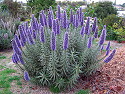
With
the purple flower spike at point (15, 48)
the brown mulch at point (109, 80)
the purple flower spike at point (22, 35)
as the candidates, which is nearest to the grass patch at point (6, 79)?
the purple flower spike at point (15, 48)

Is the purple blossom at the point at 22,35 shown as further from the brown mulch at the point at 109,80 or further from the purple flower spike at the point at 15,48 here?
the brown mulch at the point at 109,80

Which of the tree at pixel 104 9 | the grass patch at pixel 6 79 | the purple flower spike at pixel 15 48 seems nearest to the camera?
the purple flower spike at pixel 15 48

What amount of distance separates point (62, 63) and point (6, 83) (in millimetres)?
1517

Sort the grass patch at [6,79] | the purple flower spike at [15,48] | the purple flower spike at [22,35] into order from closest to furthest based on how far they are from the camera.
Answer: the purple flower spike at [15,48], the purple flower spike at [22,35], the grass patch at [6,79]

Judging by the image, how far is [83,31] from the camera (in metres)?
3.31

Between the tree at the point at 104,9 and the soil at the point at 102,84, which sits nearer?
the soil at the point at 102,84

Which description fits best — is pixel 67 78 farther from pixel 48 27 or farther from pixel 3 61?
pixel 3 61

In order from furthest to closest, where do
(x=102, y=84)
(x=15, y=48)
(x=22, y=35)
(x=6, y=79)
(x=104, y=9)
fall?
(x=104, y=9)
(x=6, y=79)
(x=102, y=84)
(x=22, y=35)
(x=15, y=48)

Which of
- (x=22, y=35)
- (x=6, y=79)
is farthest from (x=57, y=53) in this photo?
(x=6, y=79)

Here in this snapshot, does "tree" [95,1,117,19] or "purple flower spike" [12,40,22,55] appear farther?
"tree" [95,1,117,19]

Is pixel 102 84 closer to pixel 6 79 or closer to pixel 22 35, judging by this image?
pixel 22 35

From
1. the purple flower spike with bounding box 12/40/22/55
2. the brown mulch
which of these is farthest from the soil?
the purple flower spike with bounding box 12/40/22/55

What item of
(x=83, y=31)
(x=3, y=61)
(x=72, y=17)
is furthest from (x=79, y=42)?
(x=3, y=61)

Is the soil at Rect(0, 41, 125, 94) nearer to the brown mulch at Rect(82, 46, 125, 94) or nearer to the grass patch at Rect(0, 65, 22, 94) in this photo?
the brown mulch at Rect(82, 46, 125, 94)
